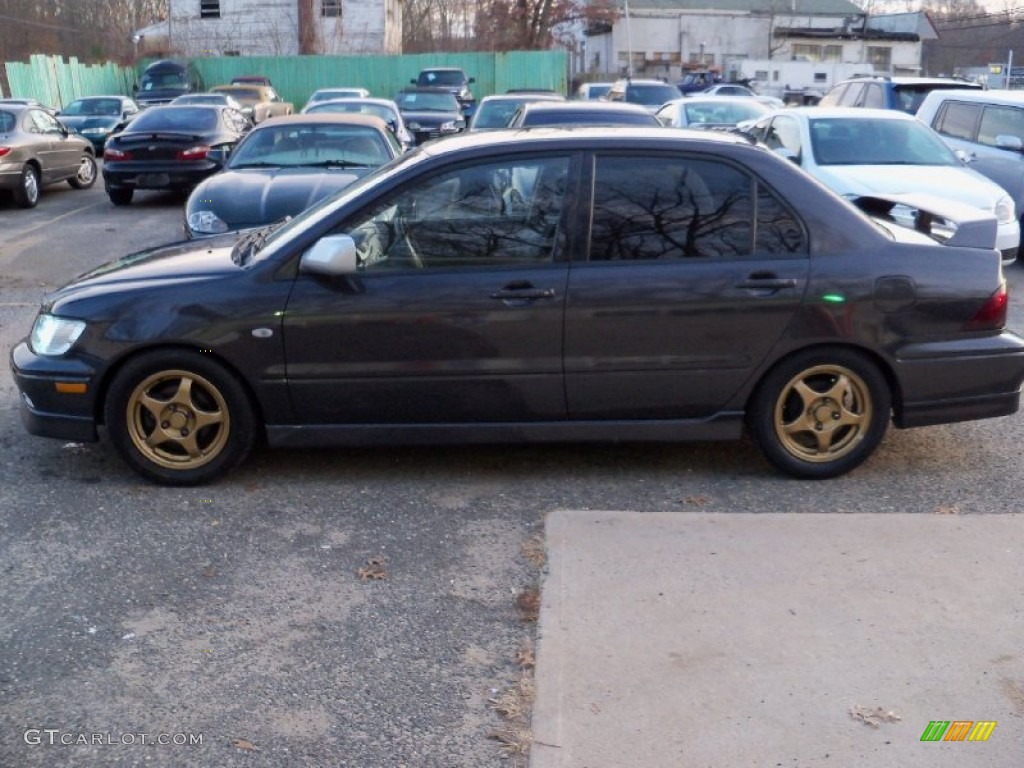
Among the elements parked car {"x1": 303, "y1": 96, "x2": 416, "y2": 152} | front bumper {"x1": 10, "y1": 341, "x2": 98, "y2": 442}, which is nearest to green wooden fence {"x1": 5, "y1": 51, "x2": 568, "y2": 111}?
parked car {"x1": 303, "y1": 96, "x2": 416, "y2": 152}

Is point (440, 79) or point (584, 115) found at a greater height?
point (440, 79)

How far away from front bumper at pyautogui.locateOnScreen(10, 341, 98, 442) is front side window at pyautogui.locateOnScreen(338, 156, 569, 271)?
1399 millimetres

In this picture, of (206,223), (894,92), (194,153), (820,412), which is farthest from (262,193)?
(894,92)

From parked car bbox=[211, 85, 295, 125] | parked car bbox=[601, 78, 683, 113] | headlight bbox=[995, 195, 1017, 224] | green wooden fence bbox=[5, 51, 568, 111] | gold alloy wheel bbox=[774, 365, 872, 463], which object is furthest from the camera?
green wooden fence bbox=[5, 51, 568, 111]

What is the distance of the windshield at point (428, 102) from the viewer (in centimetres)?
2530

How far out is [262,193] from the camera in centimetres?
940

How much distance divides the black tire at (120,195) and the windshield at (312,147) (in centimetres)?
636

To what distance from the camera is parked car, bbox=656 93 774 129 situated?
1725 cm

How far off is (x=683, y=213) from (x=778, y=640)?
2.17 m

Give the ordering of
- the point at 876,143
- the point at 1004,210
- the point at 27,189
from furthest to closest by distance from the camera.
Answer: the point at 27,189 → the point at 876,143 → the point at 1004,210

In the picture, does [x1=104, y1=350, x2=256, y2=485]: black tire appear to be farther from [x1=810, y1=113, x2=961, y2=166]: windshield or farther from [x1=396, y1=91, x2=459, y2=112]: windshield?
[x1=396, y1=91, x2=459, y2=112]: windshield

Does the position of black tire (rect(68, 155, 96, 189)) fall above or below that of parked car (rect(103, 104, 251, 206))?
below

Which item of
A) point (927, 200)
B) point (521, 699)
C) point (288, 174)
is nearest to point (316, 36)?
point (288, 174)

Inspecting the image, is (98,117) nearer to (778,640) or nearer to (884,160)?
(884,160)
